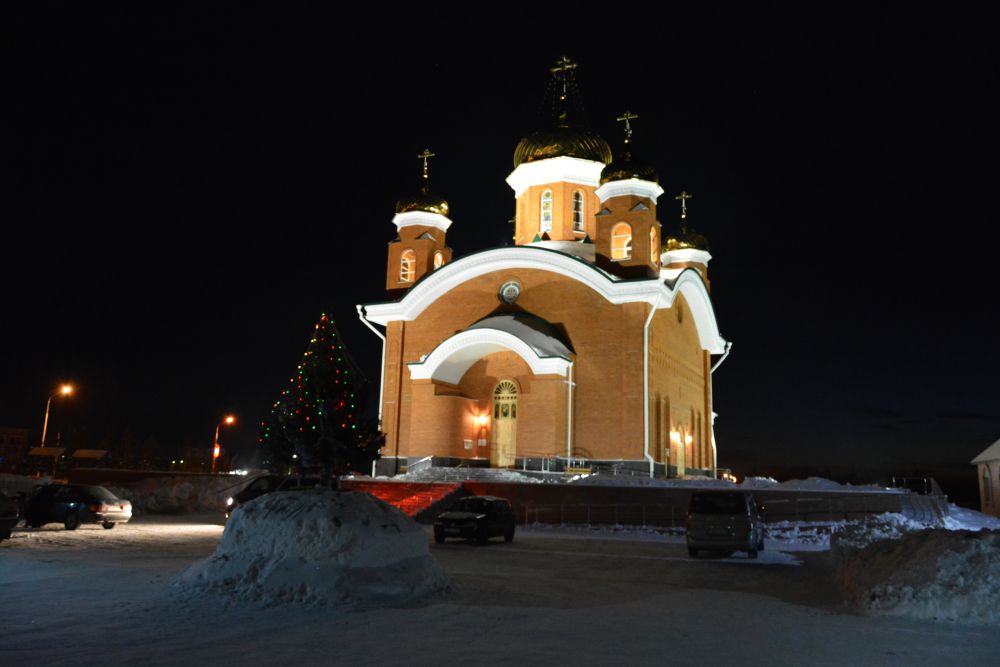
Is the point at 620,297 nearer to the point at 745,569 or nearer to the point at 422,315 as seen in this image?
the point at 422,315

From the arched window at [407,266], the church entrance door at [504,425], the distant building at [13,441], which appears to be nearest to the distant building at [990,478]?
the church entrance door at [504,425]

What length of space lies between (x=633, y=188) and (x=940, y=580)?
22918 millimetres

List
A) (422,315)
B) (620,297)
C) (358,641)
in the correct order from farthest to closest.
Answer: (422,315) → (620,297) → (358,641)

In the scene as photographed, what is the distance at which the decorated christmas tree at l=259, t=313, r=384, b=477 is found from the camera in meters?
24.4

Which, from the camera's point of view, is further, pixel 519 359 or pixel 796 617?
pixel 519 359

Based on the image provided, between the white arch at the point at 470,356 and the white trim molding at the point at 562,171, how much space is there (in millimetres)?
8773

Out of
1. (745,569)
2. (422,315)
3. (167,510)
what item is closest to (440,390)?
(422,315)

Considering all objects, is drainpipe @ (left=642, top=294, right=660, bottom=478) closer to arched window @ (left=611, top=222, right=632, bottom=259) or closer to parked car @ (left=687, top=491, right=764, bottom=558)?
arched window @ (left=611, top=222, right=632, bottom=259)

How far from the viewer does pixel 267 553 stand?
945cm

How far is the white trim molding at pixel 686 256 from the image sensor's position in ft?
135

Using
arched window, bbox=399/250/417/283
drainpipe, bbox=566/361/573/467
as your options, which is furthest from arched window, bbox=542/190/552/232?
drainpipe, bbox=566/361/573/467

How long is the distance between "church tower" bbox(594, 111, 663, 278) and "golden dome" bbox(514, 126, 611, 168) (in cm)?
326

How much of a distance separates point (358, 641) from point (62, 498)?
1349 cm

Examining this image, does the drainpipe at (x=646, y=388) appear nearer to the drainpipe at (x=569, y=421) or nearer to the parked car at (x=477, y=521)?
the drainpipe at (x=569, y=421)
